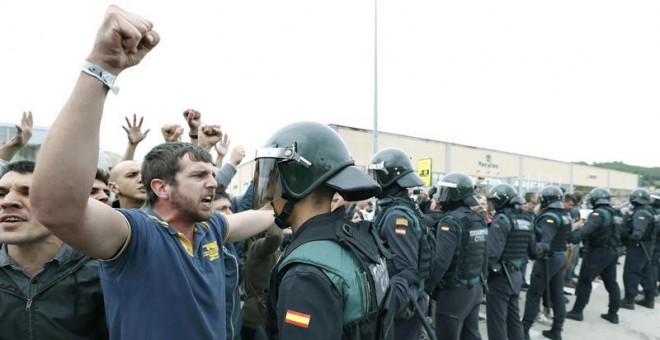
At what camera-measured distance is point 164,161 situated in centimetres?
223

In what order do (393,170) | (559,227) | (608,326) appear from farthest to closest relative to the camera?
1. (608,326)
2. (559,227)
3. (393,170)

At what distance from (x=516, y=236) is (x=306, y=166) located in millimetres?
5188

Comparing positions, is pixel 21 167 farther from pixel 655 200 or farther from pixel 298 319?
pixel 655 200

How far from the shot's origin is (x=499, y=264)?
5.84m

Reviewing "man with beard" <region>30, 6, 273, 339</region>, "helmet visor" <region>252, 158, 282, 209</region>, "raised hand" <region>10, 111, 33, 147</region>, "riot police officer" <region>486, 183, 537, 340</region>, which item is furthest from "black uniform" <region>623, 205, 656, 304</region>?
"raised hand" <region>10, 111, 33, 147</region>

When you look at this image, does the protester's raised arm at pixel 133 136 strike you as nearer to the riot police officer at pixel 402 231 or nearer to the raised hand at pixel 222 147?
the raised hand at pixel 222 147

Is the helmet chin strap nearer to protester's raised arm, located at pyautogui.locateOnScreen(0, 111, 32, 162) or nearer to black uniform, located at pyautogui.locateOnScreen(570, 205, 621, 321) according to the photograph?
protester's raised arm, located at pyautogui.locateOnScreen(0, 111, 32, 162)

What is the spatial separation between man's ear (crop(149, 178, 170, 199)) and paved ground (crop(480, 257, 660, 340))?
6112 mm

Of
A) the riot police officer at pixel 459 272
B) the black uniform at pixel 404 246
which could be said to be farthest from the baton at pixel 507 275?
the black uniform at pixel 404 246

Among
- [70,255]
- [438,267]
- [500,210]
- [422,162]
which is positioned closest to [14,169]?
[70,255]

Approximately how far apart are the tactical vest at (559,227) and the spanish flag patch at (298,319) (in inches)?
263

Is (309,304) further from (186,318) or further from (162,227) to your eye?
(162,227)

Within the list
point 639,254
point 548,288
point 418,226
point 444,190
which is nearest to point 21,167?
point 418,226

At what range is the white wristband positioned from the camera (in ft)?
3.81
